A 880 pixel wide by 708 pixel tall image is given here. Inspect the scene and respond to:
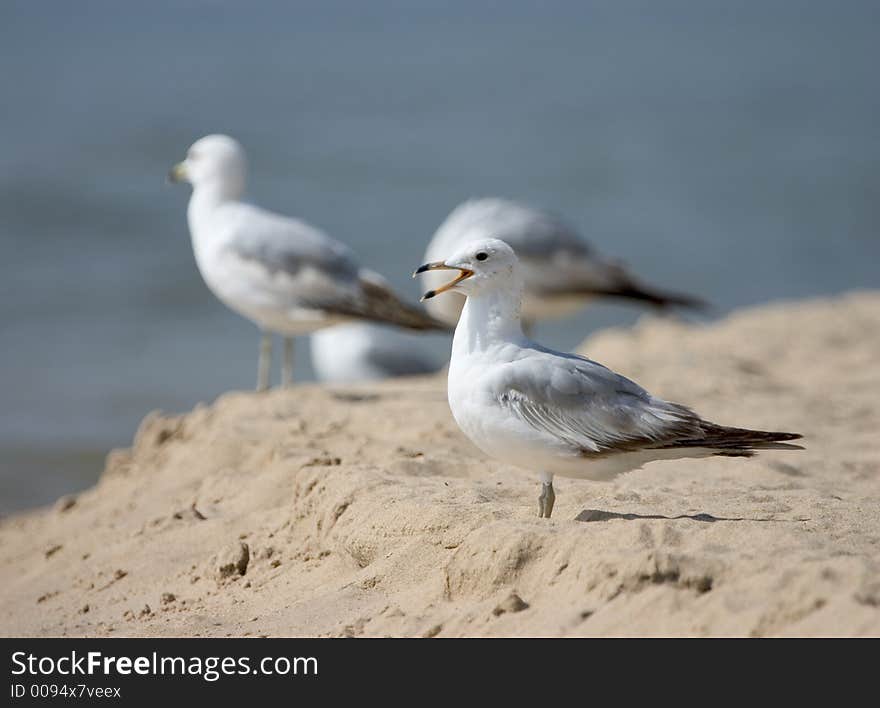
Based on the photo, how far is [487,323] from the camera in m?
4.98

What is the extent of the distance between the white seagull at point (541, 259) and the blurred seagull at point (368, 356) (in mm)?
438

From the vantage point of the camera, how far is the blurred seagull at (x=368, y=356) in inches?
432

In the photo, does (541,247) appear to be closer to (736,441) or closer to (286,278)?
(286,278)

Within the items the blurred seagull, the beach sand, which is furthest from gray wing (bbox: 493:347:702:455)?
the blurred seagull

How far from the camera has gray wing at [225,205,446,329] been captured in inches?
333

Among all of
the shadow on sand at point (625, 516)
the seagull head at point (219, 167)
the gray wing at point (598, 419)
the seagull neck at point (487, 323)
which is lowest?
the shadow on sand at point (625, 516)

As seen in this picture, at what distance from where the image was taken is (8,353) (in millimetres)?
11773

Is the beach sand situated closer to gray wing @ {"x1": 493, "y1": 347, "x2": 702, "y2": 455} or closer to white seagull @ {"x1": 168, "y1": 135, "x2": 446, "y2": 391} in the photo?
gray wing @ {"x1": 493, "y1": 347, "x2": 702, "y2": 455}

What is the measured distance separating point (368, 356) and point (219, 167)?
250cm

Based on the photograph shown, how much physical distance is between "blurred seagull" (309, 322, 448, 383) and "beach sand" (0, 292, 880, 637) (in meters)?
2.73

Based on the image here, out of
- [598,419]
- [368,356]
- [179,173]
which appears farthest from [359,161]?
[598,419]

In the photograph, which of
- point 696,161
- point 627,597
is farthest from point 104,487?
point 696,161

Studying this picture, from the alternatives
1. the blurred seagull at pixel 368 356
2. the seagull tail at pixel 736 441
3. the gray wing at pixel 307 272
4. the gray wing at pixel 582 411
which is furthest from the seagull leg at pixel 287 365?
the seagull tail at pixel 736 441

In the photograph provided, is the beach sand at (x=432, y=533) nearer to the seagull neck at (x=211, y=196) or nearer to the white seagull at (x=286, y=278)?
the white seagull at (x=286, y=278)
